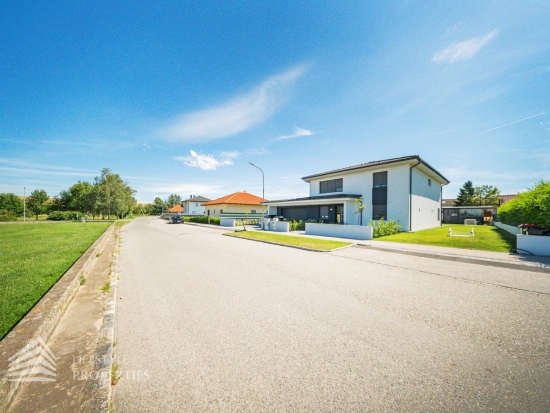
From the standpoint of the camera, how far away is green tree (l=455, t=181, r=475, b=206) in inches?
1987

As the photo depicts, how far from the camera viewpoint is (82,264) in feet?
22.0

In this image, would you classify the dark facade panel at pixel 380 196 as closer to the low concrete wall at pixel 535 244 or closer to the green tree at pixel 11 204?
the low concrete wall at pixel 535 244

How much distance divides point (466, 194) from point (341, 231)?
53521mm

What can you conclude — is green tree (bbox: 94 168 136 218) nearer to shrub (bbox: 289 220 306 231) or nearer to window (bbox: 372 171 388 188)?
shrub (bbox: 289 220 306 231)

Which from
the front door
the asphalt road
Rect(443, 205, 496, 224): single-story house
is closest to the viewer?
the asphalt road

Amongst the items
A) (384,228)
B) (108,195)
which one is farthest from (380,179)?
(108,195)

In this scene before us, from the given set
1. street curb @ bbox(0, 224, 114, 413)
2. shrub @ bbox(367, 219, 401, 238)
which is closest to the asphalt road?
street curb @ bbox(0, 224, 114, 413)

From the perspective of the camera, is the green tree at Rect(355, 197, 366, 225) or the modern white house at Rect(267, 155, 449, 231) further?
the green tree at Rect(355, 197, 366, 225)

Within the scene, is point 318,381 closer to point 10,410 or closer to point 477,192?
point 10,410

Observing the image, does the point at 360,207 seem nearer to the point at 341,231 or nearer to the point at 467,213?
the point at 341,231

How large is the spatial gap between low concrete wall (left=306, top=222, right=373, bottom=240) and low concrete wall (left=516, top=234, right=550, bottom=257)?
6.76m

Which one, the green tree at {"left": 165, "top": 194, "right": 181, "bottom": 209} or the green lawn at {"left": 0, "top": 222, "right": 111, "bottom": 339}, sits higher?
the green tree at {"left": 165, "top": 194, "right": 181, "bottom": 209}

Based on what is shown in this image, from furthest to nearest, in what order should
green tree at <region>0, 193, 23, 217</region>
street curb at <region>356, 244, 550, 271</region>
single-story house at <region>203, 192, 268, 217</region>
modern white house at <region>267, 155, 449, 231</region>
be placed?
green tree at <region>0, 193, 23, 217</region>, single-story house at <region>203, 192, 268, 217</region>, modern white house at <region>267, 155, 449, 231</region>, street curb at <region>356, 244, 550, 271</region>

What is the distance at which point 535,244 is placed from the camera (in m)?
9.34
